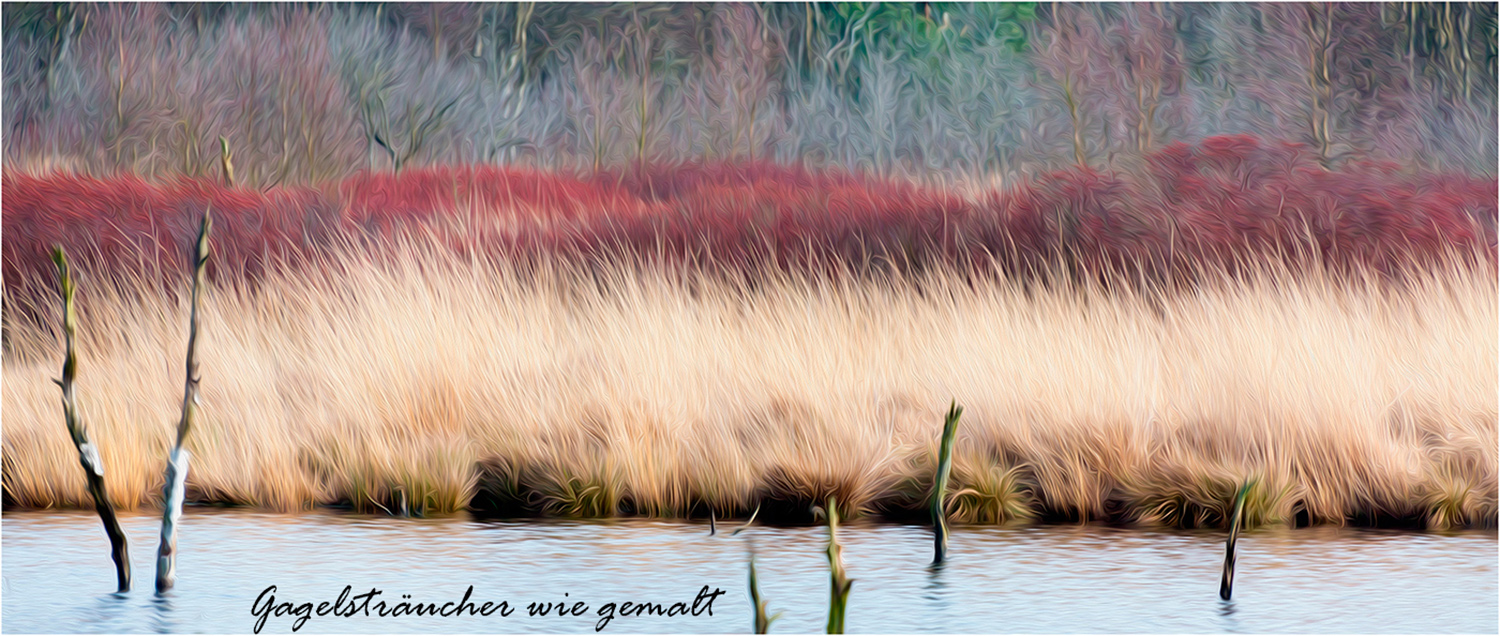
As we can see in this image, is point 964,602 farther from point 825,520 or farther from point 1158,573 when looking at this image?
point 825,520

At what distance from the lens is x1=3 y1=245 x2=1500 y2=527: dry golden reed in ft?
17.1

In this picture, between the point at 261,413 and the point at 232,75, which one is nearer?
the point at 261,413

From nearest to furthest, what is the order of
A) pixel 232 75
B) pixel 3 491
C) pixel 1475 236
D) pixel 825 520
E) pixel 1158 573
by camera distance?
pixel 1158 573
pixel 825 520
pixel 3 491
pixel 1475 236
pixel 232 75

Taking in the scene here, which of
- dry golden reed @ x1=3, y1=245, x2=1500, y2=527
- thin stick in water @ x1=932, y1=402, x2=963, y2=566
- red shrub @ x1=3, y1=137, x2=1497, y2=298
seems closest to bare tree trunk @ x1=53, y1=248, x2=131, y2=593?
dry golden reed @ x1=3, y1=245, x2=1500, y2=527

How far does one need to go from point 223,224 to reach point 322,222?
65 cm

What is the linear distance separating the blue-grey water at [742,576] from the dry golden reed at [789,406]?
0.25m

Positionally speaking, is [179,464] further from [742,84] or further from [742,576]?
[742,84]

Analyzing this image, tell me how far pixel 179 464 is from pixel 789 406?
8.76 ft

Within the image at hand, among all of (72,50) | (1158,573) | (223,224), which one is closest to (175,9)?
(72,50)

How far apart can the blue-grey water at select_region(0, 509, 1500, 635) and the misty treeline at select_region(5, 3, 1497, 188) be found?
13460mm

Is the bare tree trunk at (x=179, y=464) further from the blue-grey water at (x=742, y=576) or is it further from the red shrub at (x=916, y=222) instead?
the red shrub at (x=916, y=222)

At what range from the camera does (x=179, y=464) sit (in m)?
3.57

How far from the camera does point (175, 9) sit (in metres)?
22.0

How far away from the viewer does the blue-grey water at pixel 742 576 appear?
371 centimetres
